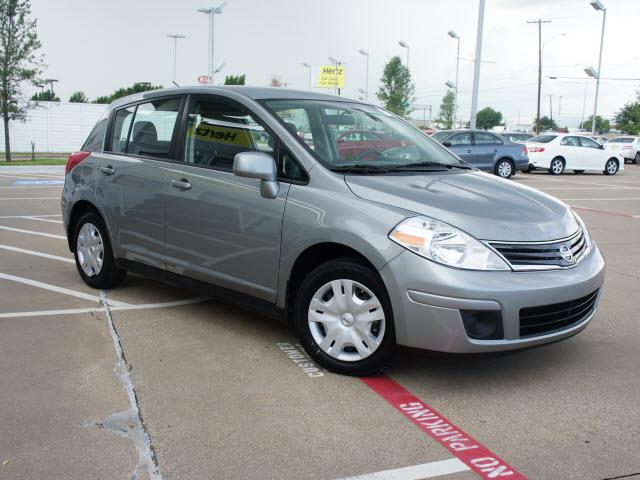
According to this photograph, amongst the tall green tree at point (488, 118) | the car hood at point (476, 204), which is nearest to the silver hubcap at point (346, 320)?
the car hood at point (476, 204)

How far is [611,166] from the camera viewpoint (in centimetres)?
2511

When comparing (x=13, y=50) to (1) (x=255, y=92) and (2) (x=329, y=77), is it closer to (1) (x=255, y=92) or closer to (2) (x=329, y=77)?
(1) (x=255, y=92)

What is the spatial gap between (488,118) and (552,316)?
515 feet

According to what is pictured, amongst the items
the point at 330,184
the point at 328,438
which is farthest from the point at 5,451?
the point at 330,184

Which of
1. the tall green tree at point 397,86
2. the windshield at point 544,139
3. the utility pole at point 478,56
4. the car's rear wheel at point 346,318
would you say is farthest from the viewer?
the tall green tree at point 397,86

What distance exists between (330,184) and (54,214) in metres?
8.10

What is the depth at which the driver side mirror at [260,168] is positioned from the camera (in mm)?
4043

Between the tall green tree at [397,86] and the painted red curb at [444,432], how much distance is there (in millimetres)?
64036

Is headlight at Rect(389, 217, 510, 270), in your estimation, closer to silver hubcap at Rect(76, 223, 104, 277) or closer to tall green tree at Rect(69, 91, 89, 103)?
silver hubcap at Rect(76, 223, 104, 277)

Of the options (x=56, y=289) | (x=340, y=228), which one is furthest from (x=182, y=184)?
(x=56, y=289)

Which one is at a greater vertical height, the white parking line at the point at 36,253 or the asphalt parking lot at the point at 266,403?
the white parking line at the point at 36,253

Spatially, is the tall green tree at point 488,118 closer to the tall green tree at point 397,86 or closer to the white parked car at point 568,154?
the tall green tree at point 397,86

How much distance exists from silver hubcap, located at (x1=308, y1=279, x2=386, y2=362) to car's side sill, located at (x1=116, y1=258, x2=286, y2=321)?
0.35m

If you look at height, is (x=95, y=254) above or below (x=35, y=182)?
above
